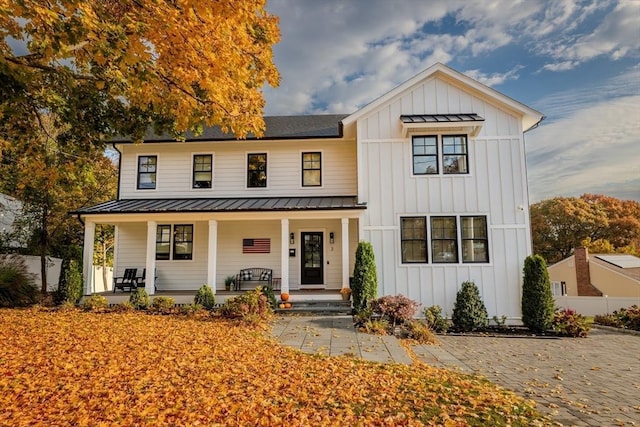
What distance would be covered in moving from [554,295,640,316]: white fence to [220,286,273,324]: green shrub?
13.9 meters

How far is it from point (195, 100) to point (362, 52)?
6.62 meters

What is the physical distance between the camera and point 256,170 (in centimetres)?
1488

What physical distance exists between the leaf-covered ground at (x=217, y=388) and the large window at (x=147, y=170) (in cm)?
840

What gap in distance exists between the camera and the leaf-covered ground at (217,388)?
A: 4.12 metres

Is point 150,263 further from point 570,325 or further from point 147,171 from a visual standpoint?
point 570,325

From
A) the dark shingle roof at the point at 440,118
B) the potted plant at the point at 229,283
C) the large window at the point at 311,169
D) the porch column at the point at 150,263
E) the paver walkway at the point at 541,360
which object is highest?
the dark shingle roof at the point at 440,118

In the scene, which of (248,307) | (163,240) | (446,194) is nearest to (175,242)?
(163,240)

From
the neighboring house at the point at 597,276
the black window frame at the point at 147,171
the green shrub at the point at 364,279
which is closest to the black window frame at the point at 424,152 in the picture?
the green shrub at the point at 364,279

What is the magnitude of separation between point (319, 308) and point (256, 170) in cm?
623

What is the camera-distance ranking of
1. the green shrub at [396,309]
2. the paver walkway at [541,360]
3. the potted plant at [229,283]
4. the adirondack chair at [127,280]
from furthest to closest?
the potted plant at [229,283] → the adirondack chair at [127,280] → the green shrub at [396,309] → the paver walkway at [541,360]

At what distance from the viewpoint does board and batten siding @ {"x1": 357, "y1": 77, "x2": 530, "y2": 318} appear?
1198cm

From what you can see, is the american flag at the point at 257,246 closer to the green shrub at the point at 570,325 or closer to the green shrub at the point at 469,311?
the green shrub at the point at 469,311

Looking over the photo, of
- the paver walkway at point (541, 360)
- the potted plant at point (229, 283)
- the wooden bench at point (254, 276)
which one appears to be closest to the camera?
the paver walkway at point (541, 360)

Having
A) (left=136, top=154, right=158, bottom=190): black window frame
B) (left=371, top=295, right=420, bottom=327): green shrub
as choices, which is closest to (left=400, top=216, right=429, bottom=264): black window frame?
(left=371, top=295, right=420, bottom=327): green shrub
